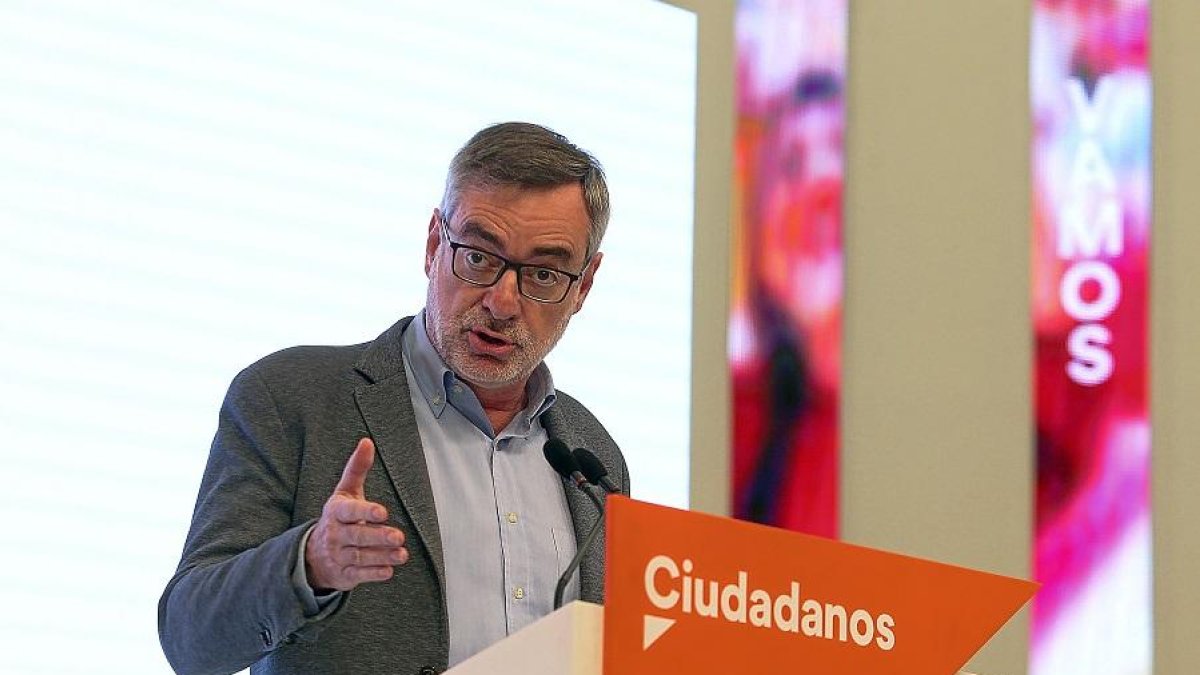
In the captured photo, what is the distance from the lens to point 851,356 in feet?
14.9

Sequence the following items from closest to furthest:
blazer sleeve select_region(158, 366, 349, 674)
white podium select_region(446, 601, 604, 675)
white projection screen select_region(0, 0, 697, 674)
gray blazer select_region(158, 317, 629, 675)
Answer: white podium select_region(446, 601, 604, 675) < blazer sleeve select_region(158, 366, 349, 674) < gray blazer select_region(158, 317, 629, 675) < white projection screen select_region(0, 0, 697, 674)

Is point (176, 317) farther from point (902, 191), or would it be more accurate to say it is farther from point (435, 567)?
point (902, 191)

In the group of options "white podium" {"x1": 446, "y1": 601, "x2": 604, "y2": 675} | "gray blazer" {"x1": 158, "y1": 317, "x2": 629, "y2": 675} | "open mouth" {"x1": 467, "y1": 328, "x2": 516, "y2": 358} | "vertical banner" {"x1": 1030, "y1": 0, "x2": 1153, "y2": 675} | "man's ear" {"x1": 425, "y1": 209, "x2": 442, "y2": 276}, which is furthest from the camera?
"vertical banner" {"x1": 1030, "y1": 0, "x2": 1153, "y2": 675}

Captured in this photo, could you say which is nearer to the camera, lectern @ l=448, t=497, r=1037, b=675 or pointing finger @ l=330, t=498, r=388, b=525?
lectern @ l=448, t=497, r=1037, b=675

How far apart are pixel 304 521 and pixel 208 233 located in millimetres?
1463

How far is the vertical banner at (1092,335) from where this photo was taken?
4492 millimetres

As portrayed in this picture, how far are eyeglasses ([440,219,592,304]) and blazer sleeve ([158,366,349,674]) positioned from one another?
33cm

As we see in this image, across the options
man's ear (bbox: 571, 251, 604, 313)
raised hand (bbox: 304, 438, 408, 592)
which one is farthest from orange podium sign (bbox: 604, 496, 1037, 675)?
man's ear (bbox: 571, 251, 604, 313)

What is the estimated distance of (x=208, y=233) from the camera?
3561mm

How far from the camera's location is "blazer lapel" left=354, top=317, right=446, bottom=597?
7.38 ft

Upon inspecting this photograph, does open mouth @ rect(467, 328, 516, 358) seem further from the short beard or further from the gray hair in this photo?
the gray hair

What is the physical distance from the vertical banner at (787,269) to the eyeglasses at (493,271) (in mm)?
1861

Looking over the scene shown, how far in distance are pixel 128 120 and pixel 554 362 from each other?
1066 millimetres

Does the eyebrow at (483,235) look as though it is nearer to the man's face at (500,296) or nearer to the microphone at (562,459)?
the man's face at (500,296)
